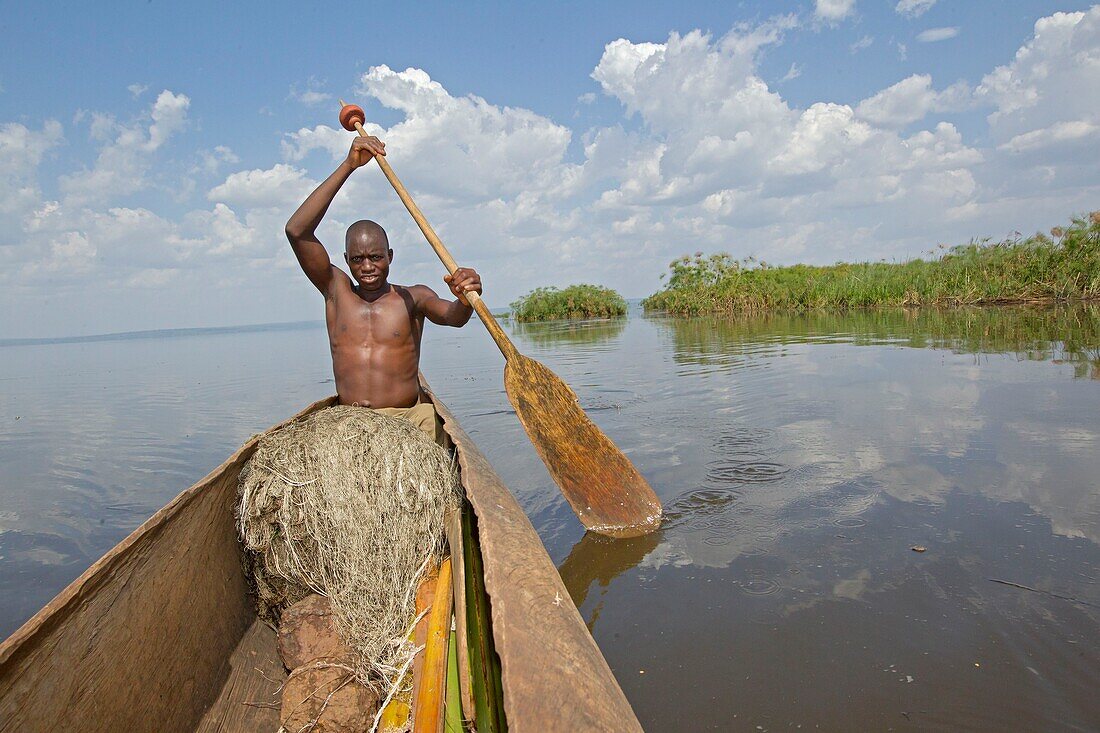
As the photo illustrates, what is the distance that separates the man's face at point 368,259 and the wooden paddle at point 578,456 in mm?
497

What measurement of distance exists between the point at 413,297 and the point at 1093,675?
3713mm

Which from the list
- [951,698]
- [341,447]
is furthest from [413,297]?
[951,698]

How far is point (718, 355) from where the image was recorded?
1131 cm

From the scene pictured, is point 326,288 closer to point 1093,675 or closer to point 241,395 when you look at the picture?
point 1093,675

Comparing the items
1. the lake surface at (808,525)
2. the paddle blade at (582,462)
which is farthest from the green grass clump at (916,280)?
the paddle blade at (582,462)

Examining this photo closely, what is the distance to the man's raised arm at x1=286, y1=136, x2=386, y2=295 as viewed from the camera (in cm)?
360

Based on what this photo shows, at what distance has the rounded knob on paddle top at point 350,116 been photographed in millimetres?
4465

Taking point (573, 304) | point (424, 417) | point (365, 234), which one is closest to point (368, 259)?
point (365, 234)

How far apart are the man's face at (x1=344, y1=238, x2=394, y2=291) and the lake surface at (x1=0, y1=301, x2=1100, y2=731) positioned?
6.30 feet

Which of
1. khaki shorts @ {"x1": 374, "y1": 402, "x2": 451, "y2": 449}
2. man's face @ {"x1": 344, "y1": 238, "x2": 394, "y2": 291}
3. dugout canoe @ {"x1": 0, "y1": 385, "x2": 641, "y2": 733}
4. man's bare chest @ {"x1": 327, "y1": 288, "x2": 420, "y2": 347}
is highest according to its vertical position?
man's face @ {"x1": 344, "y1": 238, "x2": 394, "y2": 291}

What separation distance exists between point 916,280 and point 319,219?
20613 millimetres

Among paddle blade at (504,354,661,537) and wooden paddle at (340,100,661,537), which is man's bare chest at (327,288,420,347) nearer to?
wooden paddle at (340,100,661,537)

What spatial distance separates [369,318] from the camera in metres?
3.89

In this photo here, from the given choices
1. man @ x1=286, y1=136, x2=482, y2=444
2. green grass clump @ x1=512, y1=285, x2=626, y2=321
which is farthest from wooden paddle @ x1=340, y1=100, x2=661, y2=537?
green grass clump @ x1=512, y1=285, x2=626, y2=321
